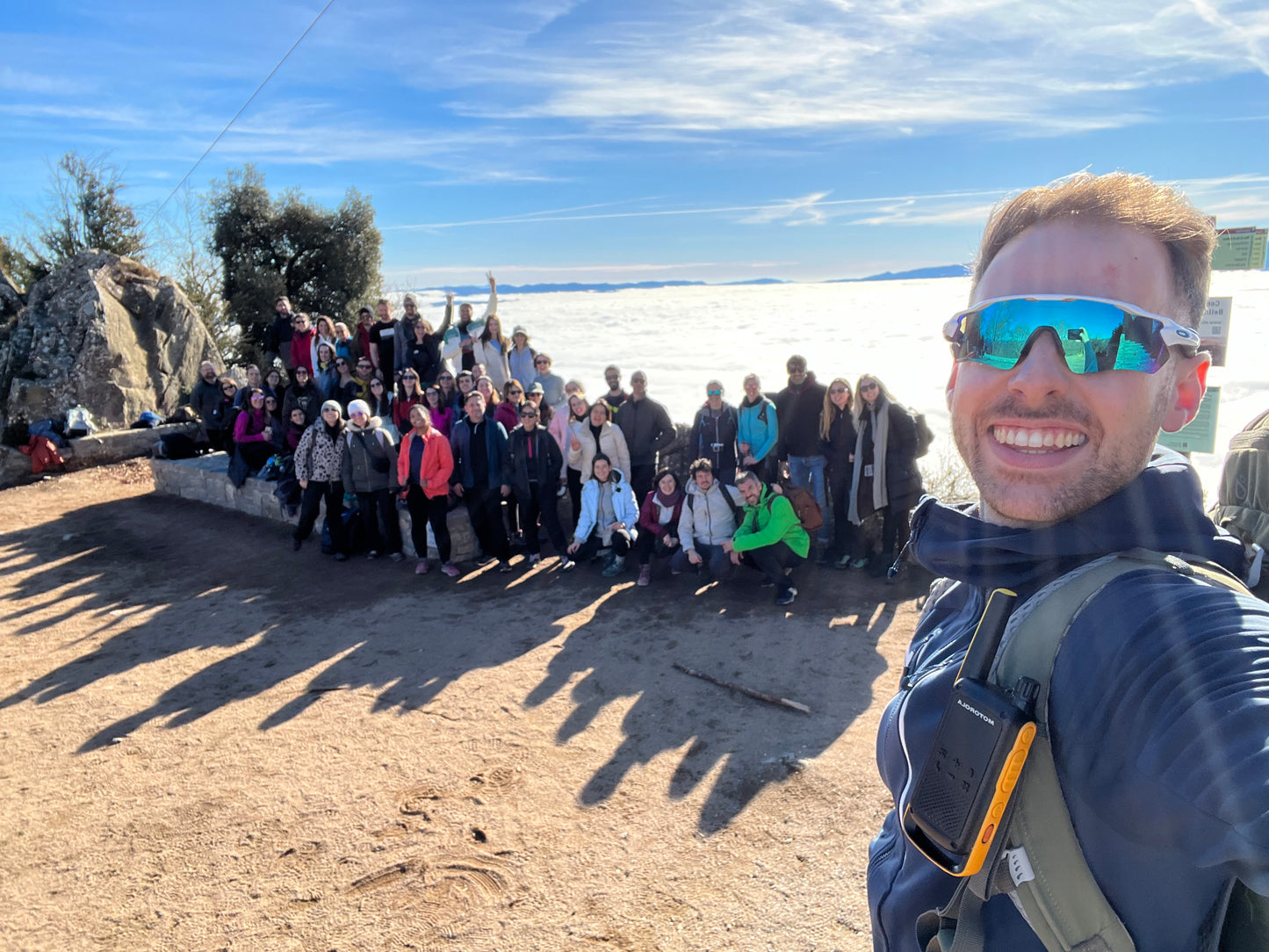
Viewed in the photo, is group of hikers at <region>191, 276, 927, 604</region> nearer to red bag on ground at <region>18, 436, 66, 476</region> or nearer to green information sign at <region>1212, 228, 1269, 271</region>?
green information sign at <region>1212, 228, 1269, 271</region>

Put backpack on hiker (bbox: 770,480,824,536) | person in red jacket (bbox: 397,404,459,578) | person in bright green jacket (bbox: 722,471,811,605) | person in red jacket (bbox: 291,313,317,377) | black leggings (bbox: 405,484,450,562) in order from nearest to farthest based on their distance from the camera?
person in bright green jacket (bbox: 722,471,811,605) < backpack on hiker (bbox: 770,480,824,536) < person in red jacket (bbox: 397,404,459,578) < black leggings (bbox: 405,484,450,562) < person in red jacket (bbox: 291,313,317,377)

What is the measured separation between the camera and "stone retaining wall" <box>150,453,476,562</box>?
8.66 m

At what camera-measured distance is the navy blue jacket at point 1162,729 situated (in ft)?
2.56

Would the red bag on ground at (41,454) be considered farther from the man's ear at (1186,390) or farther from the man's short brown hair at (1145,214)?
the man's ear at (1186,390)

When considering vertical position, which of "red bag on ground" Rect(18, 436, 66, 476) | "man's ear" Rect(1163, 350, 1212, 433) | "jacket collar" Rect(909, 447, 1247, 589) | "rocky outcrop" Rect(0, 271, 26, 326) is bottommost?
"red bag on ground" Rect(18, 436, 66, 476)

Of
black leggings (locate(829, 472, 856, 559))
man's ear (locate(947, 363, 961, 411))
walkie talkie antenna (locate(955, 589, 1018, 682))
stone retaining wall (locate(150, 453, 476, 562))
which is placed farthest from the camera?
stone retaining wall (locate(150, 453, 476, 562))

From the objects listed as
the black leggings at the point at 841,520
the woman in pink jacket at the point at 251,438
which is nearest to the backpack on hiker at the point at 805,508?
the black leggings at the point at 841,520

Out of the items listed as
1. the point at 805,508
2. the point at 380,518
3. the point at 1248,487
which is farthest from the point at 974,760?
the point at 380,518

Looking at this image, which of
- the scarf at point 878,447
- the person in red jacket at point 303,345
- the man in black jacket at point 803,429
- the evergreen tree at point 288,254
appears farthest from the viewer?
the evergreen tree at point 288,254

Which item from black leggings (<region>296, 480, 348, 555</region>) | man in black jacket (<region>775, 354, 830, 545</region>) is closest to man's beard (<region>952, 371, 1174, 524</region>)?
man in black jacket (<region>775, 354, 830, 545</region>)

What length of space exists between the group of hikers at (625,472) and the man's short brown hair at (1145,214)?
6.05m

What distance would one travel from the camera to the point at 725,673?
5.75 meters

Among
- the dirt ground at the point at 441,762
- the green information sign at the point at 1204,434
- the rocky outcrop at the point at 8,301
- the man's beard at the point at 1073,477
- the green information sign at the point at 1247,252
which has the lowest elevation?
the dirt ground at the point at 441,762

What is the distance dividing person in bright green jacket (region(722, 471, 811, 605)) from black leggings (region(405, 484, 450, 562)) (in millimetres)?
3177
